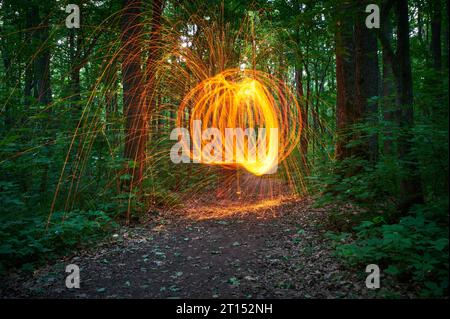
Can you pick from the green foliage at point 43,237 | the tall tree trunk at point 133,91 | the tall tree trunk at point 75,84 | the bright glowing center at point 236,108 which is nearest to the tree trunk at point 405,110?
the bright glowing center at point 236,108

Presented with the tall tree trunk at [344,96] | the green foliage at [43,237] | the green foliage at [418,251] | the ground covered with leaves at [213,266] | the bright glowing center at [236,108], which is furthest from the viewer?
the bright glowing center at [236,108]

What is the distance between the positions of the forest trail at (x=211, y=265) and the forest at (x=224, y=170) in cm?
4

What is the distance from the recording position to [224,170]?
1309cm

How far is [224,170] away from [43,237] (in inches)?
309

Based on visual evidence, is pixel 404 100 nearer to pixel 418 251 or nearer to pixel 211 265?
pixel 418 251

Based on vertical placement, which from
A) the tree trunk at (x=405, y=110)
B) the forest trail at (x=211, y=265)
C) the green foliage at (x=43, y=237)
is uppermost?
the tree trunk at (x=405, y=110)

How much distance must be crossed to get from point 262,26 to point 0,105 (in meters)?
11.3

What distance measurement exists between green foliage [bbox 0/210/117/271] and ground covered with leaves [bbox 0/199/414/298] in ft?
1.13

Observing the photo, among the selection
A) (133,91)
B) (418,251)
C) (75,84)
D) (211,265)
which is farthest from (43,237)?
(418,251)

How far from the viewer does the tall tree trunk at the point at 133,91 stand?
9.20 meters

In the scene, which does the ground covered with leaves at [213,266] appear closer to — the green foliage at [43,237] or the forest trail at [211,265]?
the forest trail at [211,265]
